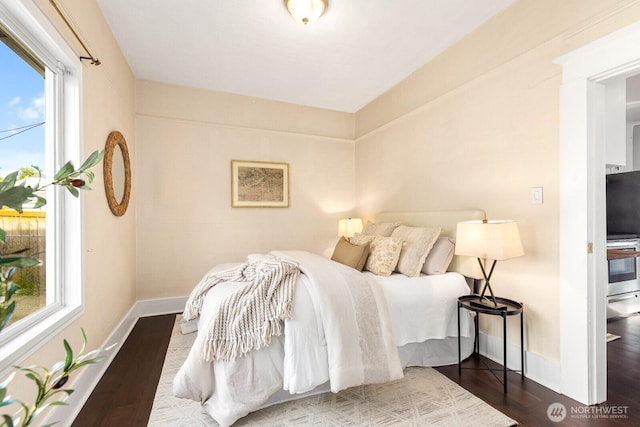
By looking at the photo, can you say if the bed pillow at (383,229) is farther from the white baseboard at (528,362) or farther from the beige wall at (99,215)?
the beige wall at (99,215)

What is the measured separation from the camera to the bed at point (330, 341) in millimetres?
Answer: 1712

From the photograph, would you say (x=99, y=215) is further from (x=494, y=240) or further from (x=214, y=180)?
(x=494, y=240)

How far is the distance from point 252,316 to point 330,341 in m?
0.49

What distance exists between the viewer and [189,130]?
388 centimetres

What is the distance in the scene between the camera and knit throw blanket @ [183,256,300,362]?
1706mm

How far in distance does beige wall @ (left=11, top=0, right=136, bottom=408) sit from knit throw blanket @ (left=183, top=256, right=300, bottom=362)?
2.70 ft

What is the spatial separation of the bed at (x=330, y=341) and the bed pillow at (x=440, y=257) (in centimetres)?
18

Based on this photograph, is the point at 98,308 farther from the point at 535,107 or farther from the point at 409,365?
the point at 535,107

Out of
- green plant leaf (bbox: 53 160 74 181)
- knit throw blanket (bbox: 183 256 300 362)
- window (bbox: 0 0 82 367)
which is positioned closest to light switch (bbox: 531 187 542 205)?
knit throw blanket (bbox: 183 256 300 362)

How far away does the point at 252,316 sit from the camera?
1.79 meters

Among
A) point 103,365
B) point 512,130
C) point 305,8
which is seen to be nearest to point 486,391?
point 512,130

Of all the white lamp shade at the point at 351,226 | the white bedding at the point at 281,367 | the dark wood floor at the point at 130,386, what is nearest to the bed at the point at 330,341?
the white bedding at the point at 281,367

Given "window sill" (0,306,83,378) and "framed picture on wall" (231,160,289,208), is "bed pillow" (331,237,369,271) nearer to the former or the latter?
"framed picture on wall" (231,160,289,208)

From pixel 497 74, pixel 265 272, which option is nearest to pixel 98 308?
pixel 265 272
